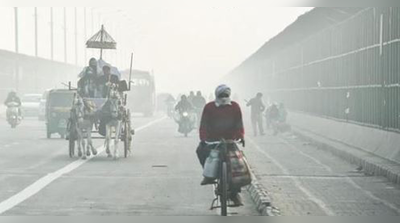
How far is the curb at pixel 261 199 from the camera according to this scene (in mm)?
12828

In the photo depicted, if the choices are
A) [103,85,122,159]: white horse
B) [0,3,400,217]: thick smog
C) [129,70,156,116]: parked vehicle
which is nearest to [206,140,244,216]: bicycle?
[0,3,400,217]: thick smog

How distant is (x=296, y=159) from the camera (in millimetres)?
23844

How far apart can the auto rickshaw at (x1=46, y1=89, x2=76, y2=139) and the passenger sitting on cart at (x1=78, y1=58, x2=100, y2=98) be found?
8.05 m

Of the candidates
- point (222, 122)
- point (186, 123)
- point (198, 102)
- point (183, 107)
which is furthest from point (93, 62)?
point (198, 102)

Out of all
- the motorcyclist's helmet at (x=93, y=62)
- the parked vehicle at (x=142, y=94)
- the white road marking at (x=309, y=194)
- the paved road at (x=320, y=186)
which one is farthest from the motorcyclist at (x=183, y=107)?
the parked vehicle at (x=142, y=94)

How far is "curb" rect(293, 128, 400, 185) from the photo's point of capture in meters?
17.8

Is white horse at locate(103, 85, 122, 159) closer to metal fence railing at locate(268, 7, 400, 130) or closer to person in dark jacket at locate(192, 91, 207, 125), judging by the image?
metal fence railing at locate(268, 7, 400, 130)

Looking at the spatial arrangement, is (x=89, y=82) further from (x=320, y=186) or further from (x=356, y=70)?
(x=320, y=186)

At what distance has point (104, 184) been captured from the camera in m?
17.1

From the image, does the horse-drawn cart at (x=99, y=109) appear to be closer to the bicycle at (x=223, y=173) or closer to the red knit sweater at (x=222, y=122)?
the red knit sweater at (x=222, y=122)

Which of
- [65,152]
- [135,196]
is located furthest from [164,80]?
[135,196]

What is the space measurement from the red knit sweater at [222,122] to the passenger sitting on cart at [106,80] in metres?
10.7

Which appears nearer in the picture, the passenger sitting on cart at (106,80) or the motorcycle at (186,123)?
the passenger sitting on cart at (106,80)

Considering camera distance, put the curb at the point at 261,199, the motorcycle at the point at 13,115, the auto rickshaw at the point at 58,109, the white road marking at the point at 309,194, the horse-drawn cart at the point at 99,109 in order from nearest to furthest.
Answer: the curb at the point at 261,199 < the white road marking at the point at 309,194 < the horse-drawn cart at the point at 99,109 < the auto rickshaw at the point at 58,109 < the motorcycle at the point at 13,115
